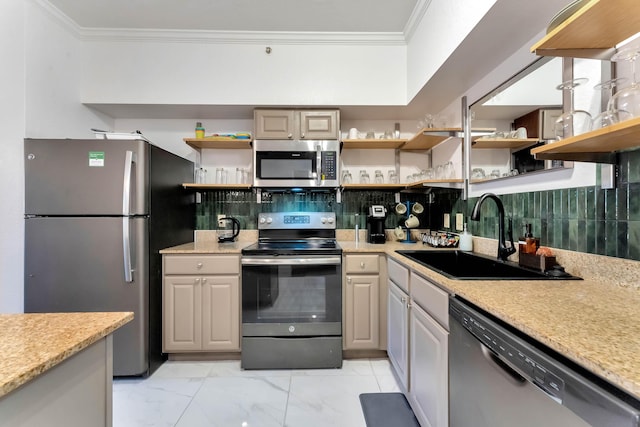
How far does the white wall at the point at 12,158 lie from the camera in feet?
6.06

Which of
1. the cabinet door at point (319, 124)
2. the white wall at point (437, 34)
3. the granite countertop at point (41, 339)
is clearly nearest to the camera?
the granite countertop at point (41, 339)

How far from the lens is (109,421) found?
31.1 inches

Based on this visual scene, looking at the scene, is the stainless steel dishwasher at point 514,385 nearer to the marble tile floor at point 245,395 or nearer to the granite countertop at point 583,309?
the granite countertop at point 583,309

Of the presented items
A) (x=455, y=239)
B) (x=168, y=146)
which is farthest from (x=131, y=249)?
(x=455, y=239)

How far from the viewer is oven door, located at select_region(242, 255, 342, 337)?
6.78 feet

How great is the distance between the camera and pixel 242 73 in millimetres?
2357

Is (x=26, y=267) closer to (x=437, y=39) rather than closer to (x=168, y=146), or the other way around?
(x=168, y=146)

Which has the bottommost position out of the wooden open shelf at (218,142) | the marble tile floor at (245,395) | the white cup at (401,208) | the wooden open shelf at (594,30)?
the marble tile floor at (245,395)

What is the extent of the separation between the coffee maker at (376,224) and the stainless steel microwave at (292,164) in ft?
1.38

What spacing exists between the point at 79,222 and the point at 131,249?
398 mm

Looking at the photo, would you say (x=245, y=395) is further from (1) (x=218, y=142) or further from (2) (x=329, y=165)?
(1) (x=218, y=142)

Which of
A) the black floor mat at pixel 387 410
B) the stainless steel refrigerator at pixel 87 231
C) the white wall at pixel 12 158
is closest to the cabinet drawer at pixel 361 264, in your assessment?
the black floor mat at pixel 387 410

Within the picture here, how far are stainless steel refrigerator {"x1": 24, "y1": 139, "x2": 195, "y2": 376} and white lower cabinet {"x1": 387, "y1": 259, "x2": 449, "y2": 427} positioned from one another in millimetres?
1782

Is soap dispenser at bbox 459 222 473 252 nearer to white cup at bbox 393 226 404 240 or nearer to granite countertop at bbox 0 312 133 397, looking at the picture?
white cup at bbox 393 226 404 240
